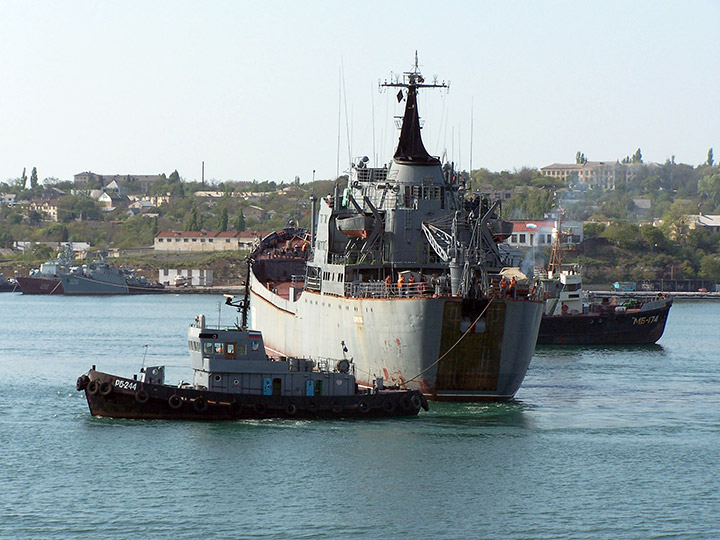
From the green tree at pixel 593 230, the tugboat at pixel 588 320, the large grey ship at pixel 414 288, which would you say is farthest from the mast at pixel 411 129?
the green tree at pixel 593 230

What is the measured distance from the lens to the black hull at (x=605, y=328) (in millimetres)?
86750

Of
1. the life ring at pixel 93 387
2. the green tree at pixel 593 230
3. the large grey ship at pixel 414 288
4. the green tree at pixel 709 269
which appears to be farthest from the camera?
the green tree at pixel 593 230

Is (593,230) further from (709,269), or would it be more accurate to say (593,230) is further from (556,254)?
(556,254)

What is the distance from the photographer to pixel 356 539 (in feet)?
107

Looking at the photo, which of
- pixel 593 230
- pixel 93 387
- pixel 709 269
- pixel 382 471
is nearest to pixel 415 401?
pixel 382 471

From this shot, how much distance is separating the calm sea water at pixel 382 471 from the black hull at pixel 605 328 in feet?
91.3

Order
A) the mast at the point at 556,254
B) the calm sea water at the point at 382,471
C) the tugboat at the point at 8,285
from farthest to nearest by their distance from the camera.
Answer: the tugboat at the point at 8,285
the mast at the point at 556,254
the calm sea water at the point at 382,471

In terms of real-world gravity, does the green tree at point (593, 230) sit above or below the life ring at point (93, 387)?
above

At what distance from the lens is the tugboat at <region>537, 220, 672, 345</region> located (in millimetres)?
86938

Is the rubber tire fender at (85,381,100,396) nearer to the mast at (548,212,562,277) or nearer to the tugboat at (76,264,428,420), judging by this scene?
the tugboat at (76,264,428,420)

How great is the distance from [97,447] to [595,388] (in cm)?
2586

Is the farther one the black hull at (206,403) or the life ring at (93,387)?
the life ring at (93,387)

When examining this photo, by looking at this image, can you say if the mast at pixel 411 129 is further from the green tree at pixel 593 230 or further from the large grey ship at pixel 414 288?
the green tree at pixel 593 230

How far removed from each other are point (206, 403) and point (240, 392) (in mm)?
1347
